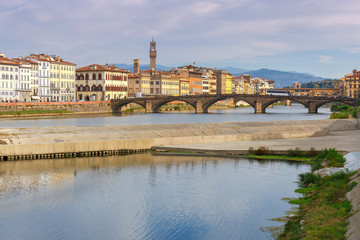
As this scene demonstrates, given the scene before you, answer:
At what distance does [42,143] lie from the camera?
39.9 metres

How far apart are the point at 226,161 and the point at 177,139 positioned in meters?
7.90

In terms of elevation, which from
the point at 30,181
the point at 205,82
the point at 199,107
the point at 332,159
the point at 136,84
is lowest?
the point at 30,181

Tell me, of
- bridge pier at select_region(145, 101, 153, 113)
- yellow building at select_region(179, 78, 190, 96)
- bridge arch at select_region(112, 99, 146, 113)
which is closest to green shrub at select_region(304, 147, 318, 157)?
bridge pier at select_region(145, 101, 153, 113)

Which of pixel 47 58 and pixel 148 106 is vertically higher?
pixel 47 58

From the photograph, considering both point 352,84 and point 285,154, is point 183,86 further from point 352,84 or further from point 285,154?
point 285,154

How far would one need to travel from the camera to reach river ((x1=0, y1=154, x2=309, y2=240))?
2123 centimetres

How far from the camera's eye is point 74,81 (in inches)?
5108

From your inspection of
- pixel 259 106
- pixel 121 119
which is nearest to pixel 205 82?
pixel 259 106

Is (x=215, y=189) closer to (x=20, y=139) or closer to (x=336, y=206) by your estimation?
(x=336, y=206)

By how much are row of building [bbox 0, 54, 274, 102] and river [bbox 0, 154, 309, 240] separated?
7240 cm

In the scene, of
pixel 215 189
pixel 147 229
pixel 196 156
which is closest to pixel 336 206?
pixel 147 229

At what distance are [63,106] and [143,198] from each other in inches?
3226

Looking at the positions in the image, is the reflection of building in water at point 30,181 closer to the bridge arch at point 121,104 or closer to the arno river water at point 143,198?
the arno river water at point 143,198

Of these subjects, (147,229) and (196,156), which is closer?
(147,229)
